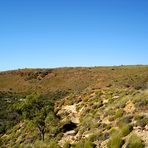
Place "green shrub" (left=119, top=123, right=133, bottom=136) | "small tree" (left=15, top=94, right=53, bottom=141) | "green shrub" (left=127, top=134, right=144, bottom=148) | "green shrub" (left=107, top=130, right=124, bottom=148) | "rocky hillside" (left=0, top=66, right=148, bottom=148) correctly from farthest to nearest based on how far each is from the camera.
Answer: "small tree" (left=15, top=94, right=53, bottom=141) → "rocky hillside" (left=0, top=66, right=148, bottom=148) → "green shrub" (left=119, top=123, right=133, bottom=136) → "green shrub" (left=107, top=130, right=124, bottom=148) → "green shrub" (left=127, top=134, right=144, bottom=148)

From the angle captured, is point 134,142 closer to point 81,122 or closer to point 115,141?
point 115,141

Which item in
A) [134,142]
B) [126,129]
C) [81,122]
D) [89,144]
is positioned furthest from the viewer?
[81,122]

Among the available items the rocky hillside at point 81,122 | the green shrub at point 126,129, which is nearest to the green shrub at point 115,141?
the rocky hillside at point 81,122

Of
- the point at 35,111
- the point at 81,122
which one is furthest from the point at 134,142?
the point at 35,111

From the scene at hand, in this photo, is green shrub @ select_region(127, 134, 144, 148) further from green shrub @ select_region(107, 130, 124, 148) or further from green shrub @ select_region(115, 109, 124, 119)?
green shrub @ select_region(115, 109, 124, 119)

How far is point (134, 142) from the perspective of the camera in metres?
16.6

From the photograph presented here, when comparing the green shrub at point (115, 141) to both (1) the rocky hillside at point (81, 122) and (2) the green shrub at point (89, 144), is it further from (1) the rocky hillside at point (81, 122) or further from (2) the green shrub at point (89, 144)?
(2) the green shrub at point (89, 144)

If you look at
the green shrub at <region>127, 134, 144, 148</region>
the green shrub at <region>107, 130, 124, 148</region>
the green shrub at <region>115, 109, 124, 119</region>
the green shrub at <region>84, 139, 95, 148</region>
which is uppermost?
the green shrub at <region>115, 109, 124, 119</region>

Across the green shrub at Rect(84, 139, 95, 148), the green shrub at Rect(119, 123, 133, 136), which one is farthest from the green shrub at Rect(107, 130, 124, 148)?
the green shrub at Rect(84, 139, 95, 148)

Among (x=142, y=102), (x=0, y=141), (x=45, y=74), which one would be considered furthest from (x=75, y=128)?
(x=45, y=74)

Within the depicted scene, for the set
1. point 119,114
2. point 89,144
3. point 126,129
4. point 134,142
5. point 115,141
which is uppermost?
point 119,114

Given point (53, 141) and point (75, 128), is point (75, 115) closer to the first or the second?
point (75, 128)

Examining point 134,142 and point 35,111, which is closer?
point 134,142

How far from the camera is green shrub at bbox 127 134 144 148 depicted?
16.2 m
